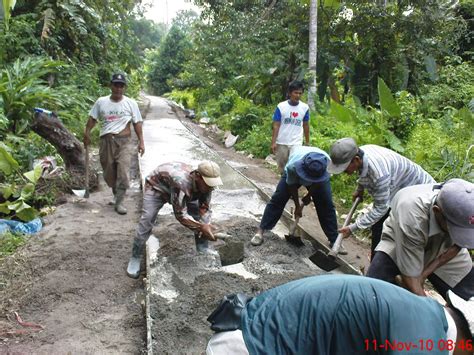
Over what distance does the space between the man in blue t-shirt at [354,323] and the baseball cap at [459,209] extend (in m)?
0.61

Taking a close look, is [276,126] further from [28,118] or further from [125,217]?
[28,118]

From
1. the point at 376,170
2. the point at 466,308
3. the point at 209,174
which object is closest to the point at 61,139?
the point at 209,174

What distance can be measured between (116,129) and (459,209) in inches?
179

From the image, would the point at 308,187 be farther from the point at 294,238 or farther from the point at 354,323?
the point at 354,323

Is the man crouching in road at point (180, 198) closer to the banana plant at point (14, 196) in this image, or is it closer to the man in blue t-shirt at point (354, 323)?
the banana plant at point (14, 196)

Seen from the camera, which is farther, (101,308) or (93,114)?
(93,114)

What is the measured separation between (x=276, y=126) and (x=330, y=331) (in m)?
4.87

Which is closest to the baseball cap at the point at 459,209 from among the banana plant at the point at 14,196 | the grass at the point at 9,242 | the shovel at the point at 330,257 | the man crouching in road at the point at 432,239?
the man crouching in road at the point at 432,239

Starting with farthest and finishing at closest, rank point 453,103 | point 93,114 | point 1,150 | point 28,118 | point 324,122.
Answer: point 324,122
point 453,103
point 28,118
point 93,114
point 1,150

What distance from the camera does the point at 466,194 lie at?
2.09 metres

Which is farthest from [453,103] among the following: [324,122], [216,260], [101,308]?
[101,308]

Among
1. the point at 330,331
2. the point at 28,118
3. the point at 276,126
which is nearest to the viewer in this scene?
the point at 330,331

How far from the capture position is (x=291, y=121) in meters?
6.08

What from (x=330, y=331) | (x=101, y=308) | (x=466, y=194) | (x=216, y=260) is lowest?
(x=101, y=308)
